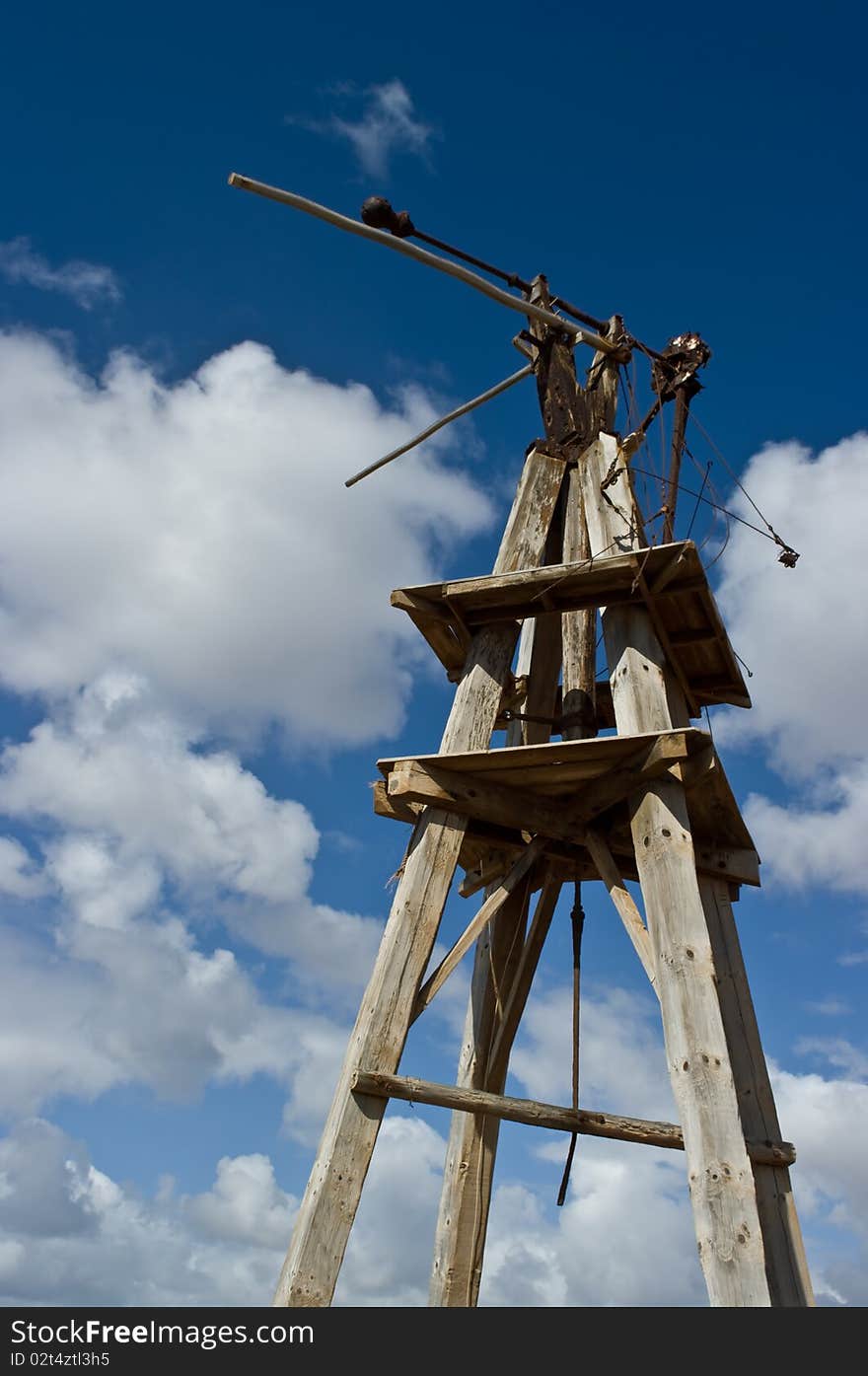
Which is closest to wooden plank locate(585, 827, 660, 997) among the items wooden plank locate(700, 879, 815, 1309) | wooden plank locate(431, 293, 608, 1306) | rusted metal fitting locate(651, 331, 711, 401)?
wooden plank locate(700, 879, 815, 1309)

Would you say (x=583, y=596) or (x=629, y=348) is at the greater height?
(x=629, y=348)

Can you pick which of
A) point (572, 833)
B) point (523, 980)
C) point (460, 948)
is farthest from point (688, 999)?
point (523, 980)

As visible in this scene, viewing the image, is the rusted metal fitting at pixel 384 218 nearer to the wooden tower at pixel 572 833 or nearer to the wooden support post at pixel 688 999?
the wooden tower at pixel 572 833

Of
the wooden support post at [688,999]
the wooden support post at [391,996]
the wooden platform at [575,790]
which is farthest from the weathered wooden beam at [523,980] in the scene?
the wooden support post at [688,999]

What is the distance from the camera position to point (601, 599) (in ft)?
24.3

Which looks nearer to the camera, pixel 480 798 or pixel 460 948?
pixel 460 948

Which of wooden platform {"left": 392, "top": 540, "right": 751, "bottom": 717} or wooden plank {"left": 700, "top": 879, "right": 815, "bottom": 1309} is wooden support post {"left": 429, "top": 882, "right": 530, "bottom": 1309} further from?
wooden platform {"left": 392, "top": 540, "right": 751, "bottom": 717}

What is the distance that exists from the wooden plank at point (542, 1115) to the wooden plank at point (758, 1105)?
4.0 inches

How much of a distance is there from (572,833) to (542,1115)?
1.79 m

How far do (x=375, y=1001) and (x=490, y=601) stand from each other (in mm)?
2808

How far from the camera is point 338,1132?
5.67m

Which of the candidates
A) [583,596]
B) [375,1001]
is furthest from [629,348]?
[375,1001]

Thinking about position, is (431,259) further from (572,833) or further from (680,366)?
(572,833)
